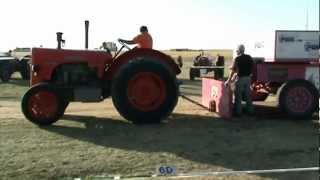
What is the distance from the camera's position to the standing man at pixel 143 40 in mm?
12352

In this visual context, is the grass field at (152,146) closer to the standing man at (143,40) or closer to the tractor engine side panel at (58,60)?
the tractor engine side panel at (58,60)

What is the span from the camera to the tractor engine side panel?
39.6 ft

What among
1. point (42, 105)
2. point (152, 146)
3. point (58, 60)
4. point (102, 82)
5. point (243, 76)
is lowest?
point (152, 146)

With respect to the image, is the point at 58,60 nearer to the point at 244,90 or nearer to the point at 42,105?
the point at 42,105

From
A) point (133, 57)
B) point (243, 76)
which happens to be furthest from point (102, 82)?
point (243, 76)

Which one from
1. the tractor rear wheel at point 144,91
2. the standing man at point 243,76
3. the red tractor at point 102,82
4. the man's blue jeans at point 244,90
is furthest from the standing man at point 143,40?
the man's blue jeans at point 244,90

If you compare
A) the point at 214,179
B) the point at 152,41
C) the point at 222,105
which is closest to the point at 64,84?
the point at 152,41

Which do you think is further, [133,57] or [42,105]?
[133,57]

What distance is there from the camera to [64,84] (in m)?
12.2

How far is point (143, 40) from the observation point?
40.5 ft

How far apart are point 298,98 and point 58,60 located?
4.60 meters

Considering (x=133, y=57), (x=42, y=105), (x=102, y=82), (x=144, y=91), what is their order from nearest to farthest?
(x=42, y=105) → (x=144, y=91) → (x=133, y=57) → (x=102, y=82)

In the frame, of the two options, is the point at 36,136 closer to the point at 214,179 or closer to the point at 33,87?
the point at 33,87

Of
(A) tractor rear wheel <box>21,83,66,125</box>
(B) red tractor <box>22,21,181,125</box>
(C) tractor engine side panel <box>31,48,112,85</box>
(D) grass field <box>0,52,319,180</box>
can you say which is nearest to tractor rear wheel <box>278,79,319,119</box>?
(D) grass field <box>0,52,319,180</box>
